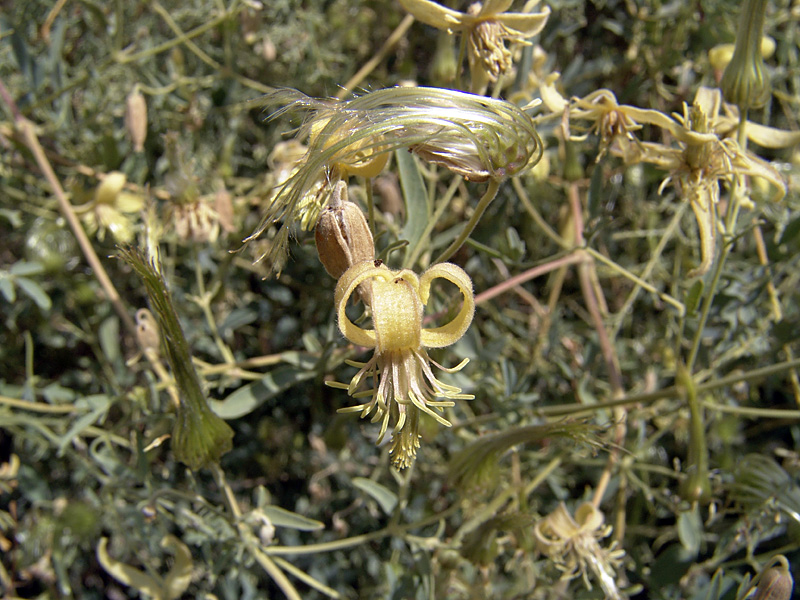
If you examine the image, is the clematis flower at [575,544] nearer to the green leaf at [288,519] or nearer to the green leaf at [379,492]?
the green leaf at [379,492]

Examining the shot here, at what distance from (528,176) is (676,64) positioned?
0.53 metres

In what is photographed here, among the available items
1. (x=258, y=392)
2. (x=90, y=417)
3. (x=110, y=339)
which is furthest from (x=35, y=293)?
(x=258, y=392)

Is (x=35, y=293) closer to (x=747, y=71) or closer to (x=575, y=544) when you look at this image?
(x=575, y=544)

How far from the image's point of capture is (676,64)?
1393 mm

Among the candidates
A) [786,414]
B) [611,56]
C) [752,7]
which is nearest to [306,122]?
[752,7]

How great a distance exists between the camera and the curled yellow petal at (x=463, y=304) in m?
0.55

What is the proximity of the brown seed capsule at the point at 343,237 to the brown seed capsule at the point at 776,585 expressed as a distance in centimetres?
62

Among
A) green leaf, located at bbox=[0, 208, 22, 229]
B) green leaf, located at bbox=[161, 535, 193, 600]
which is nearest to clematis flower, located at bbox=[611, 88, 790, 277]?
green leaf, located at bbox=[161, 535, 193, 600]

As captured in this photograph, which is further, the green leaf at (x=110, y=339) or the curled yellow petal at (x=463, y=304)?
the green leaf at (x=110, y=339)

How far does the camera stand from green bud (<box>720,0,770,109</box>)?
77 cm

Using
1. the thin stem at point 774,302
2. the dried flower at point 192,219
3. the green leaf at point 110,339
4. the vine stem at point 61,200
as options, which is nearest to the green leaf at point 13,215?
the vine stem at point 61,200

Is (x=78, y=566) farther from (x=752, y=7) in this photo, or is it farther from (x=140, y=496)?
(x=752, y=7)

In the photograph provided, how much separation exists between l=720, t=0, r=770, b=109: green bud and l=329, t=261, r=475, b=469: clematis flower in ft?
1.66

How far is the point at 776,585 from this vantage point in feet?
2.41
